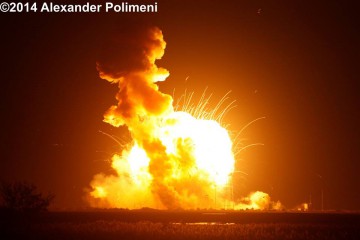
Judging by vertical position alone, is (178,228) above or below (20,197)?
below

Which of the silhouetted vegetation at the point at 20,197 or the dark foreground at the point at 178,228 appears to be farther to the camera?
the silhouetted vegetation at the point at 20,197

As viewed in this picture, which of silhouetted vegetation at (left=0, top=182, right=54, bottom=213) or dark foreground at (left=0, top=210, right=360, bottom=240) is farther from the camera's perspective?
silhouetted vegetation at (left=0, top=182, right=54, bottom=213)

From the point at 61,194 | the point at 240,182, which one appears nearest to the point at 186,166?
the point at 240,182

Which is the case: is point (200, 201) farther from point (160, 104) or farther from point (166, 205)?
point (160, 104)

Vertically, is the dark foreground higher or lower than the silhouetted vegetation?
lower

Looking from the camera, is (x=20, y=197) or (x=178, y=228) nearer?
(x=178, y=228)

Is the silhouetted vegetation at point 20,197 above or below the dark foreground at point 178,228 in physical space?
above

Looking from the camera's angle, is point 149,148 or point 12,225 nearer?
point 12,225

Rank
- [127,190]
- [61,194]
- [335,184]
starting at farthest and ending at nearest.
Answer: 1. [335,184]
2. [61,194]
3. [127,190]
